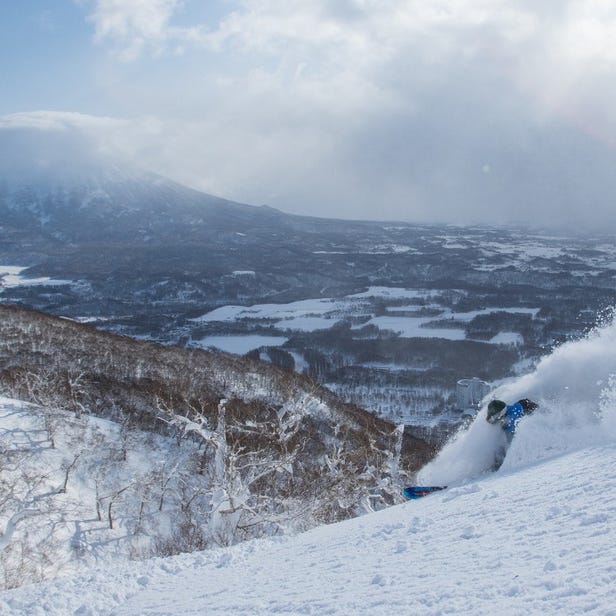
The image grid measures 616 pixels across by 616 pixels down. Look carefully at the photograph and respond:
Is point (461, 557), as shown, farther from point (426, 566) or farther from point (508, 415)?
point (508, 415)

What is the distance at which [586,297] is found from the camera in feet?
455

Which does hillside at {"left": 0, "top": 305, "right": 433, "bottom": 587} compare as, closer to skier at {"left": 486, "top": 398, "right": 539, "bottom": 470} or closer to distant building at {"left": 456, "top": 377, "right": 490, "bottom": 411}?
skier at {"left": 486, "top": 398, "right": 539, "bottom": 470}

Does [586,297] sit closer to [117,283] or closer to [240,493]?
[117,283]

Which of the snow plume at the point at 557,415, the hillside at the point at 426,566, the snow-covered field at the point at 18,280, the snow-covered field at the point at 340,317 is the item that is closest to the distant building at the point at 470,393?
the snow-covered field at the point at 340,317

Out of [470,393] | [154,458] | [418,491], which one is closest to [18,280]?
[470,393]

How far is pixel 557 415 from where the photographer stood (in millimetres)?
12680

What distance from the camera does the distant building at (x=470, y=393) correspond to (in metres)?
73.5

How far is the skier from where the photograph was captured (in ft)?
43.3

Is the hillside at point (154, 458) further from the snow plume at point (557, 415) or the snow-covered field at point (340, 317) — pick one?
the snow-covered field at point (340, 317)

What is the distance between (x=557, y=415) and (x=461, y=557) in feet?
20.8

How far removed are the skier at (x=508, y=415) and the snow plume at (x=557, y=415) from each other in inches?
7.3

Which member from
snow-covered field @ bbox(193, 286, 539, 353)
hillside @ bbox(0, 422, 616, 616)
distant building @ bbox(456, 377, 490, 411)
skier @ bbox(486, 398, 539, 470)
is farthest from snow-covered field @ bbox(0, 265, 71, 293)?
hillside @ bbox(0, 422, 616, 616)

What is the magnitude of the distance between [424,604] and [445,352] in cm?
9389

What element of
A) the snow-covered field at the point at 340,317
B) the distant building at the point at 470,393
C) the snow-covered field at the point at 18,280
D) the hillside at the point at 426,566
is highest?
the hillside at the point at 426,566
